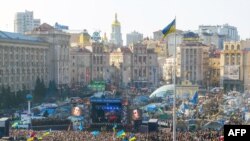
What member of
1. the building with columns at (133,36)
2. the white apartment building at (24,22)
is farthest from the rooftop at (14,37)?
the building with columns at (133,36)

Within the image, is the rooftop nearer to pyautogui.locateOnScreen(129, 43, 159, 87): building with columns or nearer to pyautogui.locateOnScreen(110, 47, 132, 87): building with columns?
pyautogui.locateOnScreen(110, 47, 132, 87): building with columns

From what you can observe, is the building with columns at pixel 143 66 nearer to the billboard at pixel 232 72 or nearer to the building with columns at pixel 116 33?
the billboard at pixel 232 72

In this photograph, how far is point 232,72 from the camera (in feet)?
279

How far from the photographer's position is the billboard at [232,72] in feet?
277

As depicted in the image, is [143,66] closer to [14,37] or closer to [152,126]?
[14,37]

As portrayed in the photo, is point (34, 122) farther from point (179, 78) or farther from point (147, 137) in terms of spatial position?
point (179, 78)

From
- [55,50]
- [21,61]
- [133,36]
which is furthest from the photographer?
[133,36]

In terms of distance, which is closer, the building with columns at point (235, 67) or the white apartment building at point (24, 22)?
the building with columns at point (235, 67)

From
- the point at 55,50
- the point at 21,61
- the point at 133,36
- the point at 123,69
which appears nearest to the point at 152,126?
the point at 21,61

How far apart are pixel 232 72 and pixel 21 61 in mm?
35377

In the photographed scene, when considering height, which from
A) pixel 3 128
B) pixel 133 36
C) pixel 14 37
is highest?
pixel 133 36

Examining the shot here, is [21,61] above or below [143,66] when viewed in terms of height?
above

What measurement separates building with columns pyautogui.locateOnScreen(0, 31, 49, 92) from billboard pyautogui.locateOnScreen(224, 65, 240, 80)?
29359mm

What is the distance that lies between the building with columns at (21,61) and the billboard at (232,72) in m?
29.4
